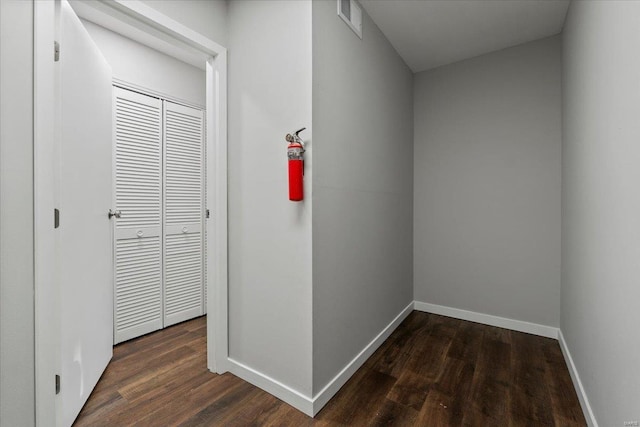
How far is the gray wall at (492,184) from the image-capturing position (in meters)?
2.47

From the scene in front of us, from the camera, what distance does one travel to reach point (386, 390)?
1.75 meters

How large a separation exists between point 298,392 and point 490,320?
2102 millimetres

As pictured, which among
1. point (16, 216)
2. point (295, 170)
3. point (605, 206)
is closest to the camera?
point (16, 216)

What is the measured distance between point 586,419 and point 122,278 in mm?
3228

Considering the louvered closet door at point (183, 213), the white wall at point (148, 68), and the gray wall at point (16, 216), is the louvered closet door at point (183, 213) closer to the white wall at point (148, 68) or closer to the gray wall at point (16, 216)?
the white wall at point (148, 68)

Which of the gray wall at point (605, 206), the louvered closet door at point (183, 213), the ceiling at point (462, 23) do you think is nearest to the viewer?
the gray wall at point (605, 206)

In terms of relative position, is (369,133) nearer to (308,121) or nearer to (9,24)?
(308,121)

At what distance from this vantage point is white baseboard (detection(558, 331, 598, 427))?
141cm

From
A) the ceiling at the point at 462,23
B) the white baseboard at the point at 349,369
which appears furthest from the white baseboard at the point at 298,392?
the ceiling at the point at 462,23

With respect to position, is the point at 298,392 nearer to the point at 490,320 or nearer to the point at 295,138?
the point at 295,138

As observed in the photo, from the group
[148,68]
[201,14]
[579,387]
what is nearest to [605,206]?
[579,387]

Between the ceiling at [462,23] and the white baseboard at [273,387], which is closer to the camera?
the white baseboard at [273,387]

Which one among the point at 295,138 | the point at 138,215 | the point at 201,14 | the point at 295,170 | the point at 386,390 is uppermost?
the point at 201,14

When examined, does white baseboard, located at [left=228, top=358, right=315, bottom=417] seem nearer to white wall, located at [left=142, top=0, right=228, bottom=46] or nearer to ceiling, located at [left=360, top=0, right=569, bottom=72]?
white wall, located at [left=142, top=0, right=228, bottom=46]
